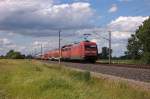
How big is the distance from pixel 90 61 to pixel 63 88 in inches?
1948

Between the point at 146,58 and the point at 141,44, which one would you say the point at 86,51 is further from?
the point at 141,44

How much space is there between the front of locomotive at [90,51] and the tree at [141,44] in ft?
33.9

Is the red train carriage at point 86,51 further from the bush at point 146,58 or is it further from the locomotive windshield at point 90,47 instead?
the bush at point 146,58

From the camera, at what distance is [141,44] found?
82000mm

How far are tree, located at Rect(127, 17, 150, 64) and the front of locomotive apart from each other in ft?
33.9

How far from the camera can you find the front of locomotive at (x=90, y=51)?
225ft

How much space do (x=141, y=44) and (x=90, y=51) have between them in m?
16.8

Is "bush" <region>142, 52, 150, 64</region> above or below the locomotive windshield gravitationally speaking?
below

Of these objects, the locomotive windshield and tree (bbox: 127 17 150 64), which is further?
tree (bbox: 127 17 150 64)

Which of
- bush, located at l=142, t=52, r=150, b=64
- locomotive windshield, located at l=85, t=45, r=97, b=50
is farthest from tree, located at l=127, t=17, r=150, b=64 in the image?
locomotive windshield, located at l=85, t=45, r=97, b=50

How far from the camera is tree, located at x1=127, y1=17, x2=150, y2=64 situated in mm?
77719

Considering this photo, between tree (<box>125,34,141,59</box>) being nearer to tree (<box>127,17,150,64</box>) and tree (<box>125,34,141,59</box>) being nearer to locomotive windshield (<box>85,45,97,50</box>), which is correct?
tree (<box>127,17,150,64</box>)

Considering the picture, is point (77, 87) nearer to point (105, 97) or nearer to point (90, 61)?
point (105, 97)

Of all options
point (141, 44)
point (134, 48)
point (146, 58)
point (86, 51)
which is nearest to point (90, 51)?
point (86, 51)
